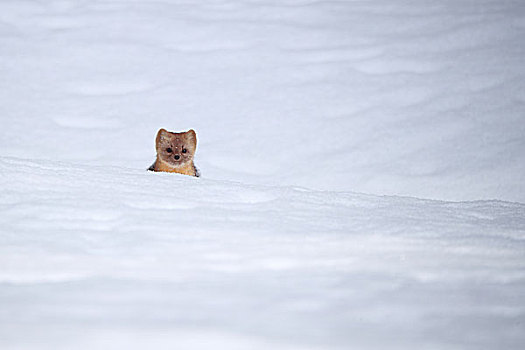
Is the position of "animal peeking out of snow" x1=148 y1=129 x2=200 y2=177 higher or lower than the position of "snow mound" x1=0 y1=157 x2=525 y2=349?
higher

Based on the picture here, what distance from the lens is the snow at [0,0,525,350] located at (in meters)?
1.83

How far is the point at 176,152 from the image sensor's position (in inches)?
202

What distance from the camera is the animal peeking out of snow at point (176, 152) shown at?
16.8 ft

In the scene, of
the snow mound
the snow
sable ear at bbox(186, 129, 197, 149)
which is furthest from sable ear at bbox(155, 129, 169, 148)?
the snow mound

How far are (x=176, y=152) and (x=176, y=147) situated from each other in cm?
4

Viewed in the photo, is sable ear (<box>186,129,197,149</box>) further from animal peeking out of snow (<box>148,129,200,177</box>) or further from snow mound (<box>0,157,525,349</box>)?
snow mound (<box>0,157,525,349</box>)

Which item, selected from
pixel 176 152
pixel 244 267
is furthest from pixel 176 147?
pixel 244 267

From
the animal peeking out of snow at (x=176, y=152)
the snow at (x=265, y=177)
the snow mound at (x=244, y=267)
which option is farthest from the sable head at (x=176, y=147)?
the snow mound at (x=244, y=267)

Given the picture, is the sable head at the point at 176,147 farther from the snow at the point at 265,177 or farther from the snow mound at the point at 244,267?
the snow mound at the point at 244,267

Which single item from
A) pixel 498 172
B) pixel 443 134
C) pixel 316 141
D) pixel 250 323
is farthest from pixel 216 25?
pixel 250 323

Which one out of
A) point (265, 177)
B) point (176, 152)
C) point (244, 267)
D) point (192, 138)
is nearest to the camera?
point (244, 267)

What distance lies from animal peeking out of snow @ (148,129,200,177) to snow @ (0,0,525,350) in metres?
0.42

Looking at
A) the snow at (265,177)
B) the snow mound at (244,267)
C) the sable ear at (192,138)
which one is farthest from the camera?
the sable ear at (192,138)

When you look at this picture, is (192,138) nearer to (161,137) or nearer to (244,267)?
(161,137)
